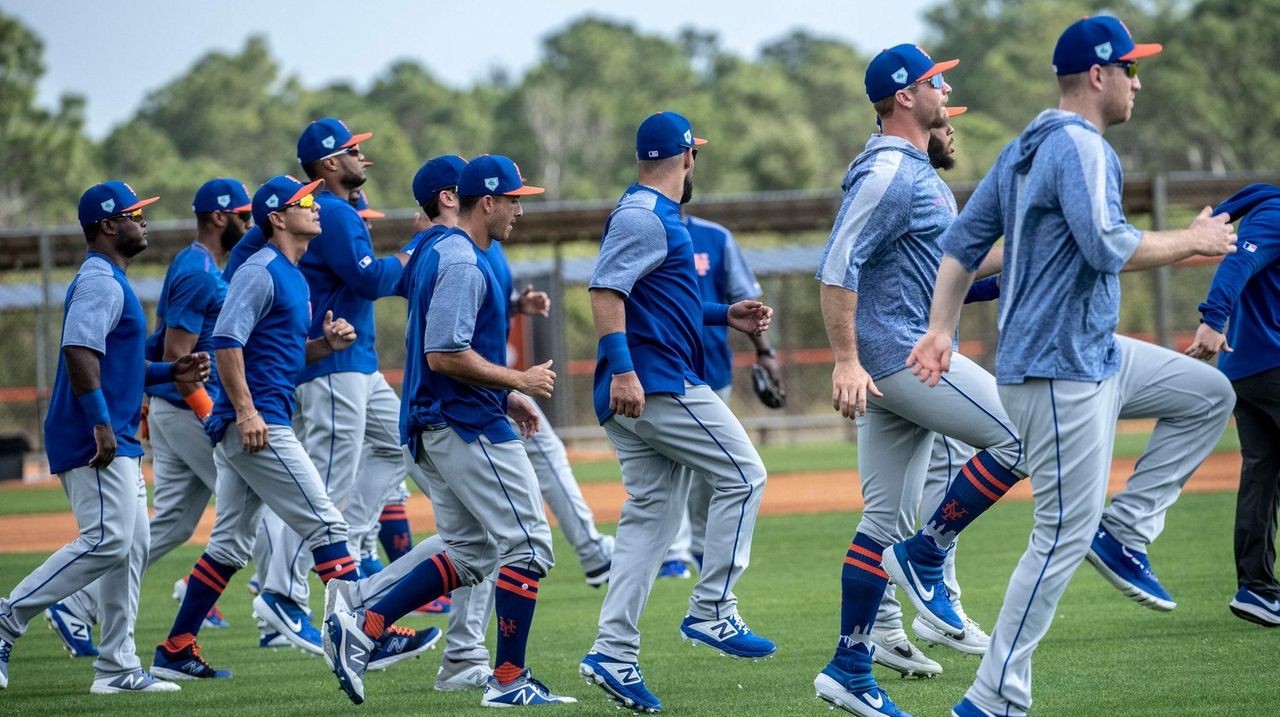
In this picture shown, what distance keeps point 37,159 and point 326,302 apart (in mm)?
44390

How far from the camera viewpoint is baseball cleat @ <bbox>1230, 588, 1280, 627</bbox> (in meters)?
6.82

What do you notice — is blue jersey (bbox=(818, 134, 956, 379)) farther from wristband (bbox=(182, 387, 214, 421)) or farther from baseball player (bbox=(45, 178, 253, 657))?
baseball player (bbox=(45, 178, 253, 657))

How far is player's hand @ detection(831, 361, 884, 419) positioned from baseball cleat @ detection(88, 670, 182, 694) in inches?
132

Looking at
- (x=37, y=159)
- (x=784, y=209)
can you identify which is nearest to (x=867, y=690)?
(x=784, y=209)

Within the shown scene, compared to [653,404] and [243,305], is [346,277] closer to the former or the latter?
[243,305]

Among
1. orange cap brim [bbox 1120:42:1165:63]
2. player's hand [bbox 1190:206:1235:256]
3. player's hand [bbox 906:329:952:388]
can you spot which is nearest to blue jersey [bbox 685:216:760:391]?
player's hand [bbox 906:329:952:388]

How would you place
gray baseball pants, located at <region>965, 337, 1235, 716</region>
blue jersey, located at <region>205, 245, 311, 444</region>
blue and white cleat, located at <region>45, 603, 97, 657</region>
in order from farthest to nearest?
A: blue and white cleat, located at <region>45, 603, 97, 657</region>, blue jersey, located at <region>205, 245, 311, 444</region>, gray baseball pants, located at <region>965, 337, 1235, 716</region>

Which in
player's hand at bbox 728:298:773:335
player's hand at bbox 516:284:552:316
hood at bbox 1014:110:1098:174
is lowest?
player's hand at bbox 516:284:552:316

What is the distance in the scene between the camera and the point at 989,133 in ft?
205

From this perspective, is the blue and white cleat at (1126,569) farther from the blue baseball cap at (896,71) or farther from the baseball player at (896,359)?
the blue baseball cap at (896,71)

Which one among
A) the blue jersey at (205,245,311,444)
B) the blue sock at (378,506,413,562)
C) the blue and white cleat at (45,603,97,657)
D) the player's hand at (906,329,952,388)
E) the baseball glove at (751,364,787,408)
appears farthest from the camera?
the baseball glove at (751,364,787,408)

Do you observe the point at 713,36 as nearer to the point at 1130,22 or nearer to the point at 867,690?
the point at 1130,22

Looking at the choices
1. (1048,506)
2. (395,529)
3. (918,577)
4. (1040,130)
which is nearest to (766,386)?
(395,529)

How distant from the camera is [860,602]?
5465 mm
